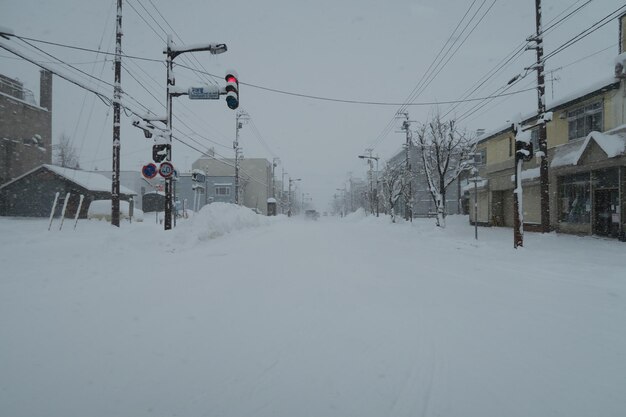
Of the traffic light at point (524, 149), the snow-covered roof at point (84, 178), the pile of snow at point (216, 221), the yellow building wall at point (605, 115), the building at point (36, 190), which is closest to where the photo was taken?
the traffic light at point (524, 149)

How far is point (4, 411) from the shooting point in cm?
233

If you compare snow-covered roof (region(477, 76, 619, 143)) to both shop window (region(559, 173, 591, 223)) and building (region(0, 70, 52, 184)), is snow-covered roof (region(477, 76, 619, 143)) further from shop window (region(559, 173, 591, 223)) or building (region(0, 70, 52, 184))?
building (region(0, 70, 52, 184))

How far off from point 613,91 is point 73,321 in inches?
879

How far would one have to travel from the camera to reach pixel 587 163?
16094 millimetres

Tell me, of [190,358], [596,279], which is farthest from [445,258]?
[190,358]

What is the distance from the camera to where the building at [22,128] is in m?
30.6

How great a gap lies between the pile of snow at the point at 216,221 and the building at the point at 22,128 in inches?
1081

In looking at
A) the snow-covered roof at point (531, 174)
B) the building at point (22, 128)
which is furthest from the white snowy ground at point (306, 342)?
the building at point (22, 128)

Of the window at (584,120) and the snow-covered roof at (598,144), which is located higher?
the window at (584,120)

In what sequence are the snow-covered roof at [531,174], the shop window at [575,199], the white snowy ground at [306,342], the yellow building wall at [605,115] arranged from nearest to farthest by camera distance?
the white snowy ground at [306,342]
the yellow building wall at [605,115]
the shop window at [575,199]
the snow-covered roof at [531,174]

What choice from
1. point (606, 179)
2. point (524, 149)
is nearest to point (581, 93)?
point (606, 179)

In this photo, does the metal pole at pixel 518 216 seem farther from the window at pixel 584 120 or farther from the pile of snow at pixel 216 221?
the pile of snow at pixel 216 221

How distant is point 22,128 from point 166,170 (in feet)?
107

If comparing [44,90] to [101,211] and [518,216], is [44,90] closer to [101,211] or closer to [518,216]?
[101,211]
